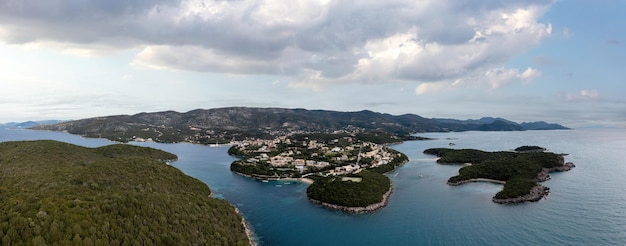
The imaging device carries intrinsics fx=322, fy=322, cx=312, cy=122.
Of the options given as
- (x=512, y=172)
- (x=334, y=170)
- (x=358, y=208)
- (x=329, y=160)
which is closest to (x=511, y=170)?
(x=512, y=172)

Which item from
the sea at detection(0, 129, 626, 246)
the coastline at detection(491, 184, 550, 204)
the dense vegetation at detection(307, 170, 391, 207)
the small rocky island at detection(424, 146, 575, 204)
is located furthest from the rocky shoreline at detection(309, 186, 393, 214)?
the small rocky island at detection(424, 146, 575, 204)

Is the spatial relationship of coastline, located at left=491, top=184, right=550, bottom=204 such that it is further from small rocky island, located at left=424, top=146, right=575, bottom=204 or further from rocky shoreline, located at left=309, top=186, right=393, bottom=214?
rocky shoreline, located at left=309, top=186, right=393, bottom=214

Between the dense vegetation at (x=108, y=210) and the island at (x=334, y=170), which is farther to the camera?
the island at (x=334, y=170)

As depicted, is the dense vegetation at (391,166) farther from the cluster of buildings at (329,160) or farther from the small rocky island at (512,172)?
the small rocky island at (512,172)

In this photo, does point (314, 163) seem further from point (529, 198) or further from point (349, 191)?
point (529, 198)

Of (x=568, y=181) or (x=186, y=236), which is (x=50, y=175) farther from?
(x=568, y=181)

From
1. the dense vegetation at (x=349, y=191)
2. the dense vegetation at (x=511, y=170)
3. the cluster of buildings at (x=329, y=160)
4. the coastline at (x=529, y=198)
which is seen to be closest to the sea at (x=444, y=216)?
the coastline at (x=529, y=198)
